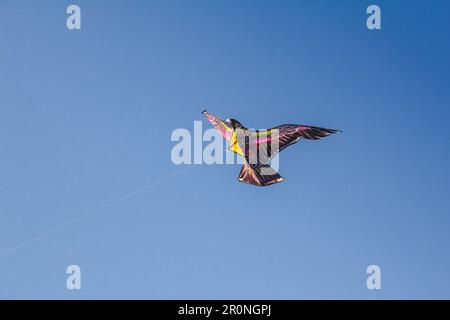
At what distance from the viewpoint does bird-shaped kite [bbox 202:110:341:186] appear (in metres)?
5.71

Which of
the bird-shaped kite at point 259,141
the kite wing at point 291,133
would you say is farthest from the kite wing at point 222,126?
the kite wing at point 291,133

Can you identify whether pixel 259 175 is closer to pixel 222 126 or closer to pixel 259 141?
pixel 259 141

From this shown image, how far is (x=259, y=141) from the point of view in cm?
597

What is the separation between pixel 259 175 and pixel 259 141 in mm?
389

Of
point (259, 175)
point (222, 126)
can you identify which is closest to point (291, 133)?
point (259, 175)

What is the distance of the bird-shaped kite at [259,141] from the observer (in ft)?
18.7

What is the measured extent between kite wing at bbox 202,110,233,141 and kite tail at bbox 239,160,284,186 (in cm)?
30

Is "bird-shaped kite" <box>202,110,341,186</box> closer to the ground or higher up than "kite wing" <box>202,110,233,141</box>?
closer to the ground

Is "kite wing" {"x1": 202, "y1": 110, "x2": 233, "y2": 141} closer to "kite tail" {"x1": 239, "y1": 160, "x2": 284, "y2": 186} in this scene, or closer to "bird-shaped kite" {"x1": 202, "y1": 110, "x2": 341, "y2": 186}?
"bird-shaped kite" {"x1": 202, "y1": 110, "x2": 341, "y2": 186}

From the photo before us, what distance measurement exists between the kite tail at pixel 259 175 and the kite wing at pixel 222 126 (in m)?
0.30

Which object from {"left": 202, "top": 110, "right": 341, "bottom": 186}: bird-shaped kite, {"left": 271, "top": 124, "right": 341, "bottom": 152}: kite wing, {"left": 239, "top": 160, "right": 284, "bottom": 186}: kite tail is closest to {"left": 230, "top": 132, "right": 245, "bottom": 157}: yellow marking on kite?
{"left": 202, "top": 110, "right": 341, "bottom": 186}: bird-shaped kite

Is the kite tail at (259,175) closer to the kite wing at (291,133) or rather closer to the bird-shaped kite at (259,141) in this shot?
the bird-shaped kite at (259,141)
